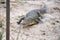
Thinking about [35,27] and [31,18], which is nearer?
[35,27]

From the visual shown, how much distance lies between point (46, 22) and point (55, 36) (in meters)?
0.83

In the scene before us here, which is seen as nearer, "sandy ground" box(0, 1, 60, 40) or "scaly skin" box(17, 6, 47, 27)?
"sandy ground" box(0, 1, 60, 40)

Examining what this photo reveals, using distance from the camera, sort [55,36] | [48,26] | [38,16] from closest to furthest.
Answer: [55,36] → [48,26] → [38,16]

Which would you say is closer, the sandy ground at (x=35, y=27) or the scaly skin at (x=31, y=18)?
the sandy ground at (x=35, y=27)

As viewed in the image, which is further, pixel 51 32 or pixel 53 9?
pixel 53 9

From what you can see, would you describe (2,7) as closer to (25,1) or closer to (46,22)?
(25,1)

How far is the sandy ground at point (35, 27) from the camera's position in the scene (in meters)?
3.39

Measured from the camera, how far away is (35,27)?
393 centimetres

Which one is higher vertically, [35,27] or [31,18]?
[31,18]

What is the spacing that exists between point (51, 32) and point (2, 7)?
1.91 meters

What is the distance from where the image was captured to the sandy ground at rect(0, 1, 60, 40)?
Answer: 339cm

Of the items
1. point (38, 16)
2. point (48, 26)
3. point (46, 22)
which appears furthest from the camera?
point (38, 16)

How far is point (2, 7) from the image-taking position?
4973 millimetres

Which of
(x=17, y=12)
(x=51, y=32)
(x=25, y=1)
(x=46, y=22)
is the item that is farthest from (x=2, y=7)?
(x=51, y=32)
